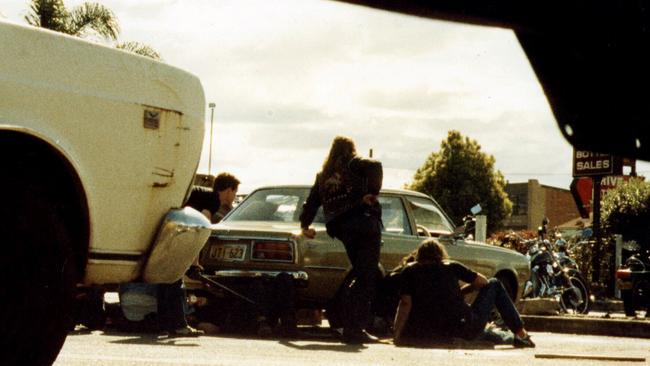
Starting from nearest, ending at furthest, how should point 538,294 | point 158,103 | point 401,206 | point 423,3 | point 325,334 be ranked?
point 423,3 → point 158,103 → point 325,334 → point 401,206 → point 538,294

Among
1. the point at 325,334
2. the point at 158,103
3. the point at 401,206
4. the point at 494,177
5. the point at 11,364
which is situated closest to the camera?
the point at 11,364

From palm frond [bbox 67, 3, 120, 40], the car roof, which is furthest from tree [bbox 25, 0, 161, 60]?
the car roof

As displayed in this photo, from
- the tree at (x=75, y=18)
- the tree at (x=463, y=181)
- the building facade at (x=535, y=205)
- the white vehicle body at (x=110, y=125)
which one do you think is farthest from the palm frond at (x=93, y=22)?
the building facade at (x=535, y=205)

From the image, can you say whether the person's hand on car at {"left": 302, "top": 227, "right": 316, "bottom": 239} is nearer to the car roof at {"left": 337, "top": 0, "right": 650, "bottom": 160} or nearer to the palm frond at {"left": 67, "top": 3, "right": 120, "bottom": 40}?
the car roof at {"left": 337, "top": 0, "right": 650, "bottom": 160}

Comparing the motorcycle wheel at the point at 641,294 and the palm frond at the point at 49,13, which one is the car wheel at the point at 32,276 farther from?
the palm frond at the point at 49,13

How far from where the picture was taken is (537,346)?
8.88 meters

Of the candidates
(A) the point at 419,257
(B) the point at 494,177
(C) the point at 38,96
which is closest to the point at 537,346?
(A) the point at 419,257

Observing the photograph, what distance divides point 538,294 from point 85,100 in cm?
1141

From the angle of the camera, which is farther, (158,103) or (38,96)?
(158,103)

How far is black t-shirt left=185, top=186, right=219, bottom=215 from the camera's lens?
9.48 meters

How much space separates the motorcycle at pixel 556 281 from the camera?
1485 cm

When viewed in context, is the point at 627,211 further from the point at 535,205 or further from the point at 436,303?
the point at 535,205

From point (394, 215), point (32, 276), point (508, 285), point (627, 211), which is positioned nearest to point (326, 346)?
point (394, 215)

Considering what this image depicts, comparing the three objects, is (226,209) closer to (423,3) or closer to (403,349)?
(403,349)
